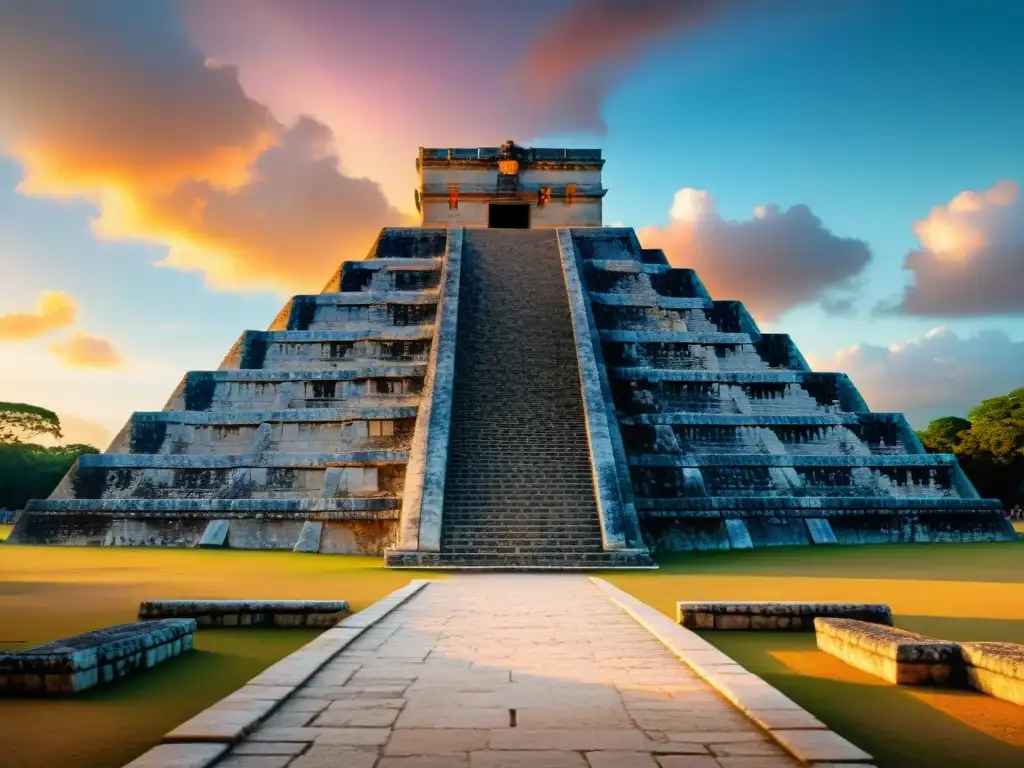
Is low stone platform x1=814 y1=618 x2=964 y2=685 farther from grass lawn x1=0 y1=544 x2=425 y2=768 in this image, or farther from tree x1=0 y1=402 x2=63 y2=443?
tree x1=0 y1=402 x2=63 y2=443

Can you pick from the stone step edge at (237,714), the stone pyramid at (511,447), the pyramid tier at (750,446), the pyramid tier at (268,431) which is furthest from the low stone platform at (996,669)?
the pyramid tier at (268,431)

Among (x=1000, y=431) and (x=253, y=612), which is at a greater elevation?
(x=1000, y=431)

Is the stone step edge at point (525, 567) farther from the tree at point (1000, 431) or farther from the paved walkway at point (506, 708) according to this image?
the tree at point (1000, 431)

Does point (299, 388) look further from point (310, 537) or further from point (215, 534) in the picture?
point (310, 537)

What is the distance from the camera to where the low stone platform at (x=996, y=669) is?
4315mm

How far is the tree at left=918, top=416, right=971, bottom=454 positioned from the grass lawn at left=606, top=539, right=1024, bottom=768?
30.9 m

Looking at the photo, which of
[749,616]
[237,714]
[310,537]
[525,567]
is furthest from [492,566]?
[237,714]

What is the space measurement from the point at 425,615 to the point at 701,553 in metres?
7.72

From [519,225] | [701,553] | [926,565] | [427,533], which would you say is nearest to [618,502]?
[701,553]

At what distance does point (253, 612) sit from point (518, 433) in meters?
8.68

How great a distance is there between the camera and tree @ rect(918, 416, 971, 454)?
→ 141 ft

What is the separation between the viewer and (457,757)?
3.33 metres

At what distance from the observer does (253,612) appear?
22.4 ft

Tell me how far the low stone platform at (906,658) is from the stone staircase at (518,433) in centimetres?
656
